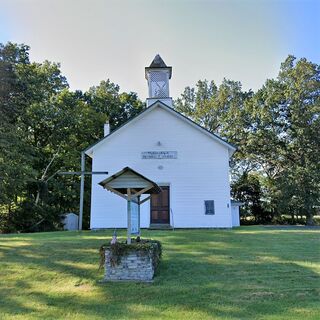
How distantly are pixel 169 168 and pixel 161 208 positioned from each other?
2123 mm

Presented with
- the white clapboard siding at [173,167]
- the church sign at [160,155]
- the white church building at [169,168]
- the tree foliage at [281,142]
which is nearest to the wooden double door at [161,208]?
the white church building at [169,168]

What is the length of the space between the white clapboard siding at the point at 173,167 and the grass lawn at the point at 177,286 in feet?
24.7

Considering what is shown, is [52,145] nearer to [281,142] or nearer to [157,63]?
[157,63]

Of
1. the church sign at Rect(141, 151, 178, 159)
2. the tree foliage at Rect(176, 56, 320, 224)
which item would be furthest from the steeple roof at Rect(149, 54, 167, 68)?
the tree foliage at Rect(176, 56, 320, 224)

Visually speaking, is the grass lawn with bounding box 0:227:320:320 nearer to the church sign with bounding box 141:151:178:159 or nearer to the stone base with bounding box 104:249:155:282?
the stone base with bounding box 104:249:155:282

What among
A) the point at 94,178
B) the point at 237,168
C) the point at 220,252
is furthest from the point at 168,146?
the point at 237,168

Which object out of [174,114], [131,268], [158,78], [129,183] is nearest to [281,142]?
[158,78]

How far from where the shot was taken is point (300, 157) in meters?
29.2

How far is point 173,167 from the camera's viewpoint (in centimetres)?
1842

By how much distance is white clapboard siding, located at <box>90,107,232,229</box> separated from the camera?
59.8 ft

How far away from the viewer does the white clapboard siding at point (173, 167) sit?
18.2 meters

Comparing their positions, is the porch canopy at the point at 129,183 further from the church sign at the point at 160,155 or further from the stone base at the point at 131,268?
the church sign at the point at 160,155

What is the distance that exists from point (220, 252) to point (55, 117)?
2407cm

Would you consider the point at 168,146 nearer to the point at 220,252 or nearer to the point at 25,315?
the point at 220,252
